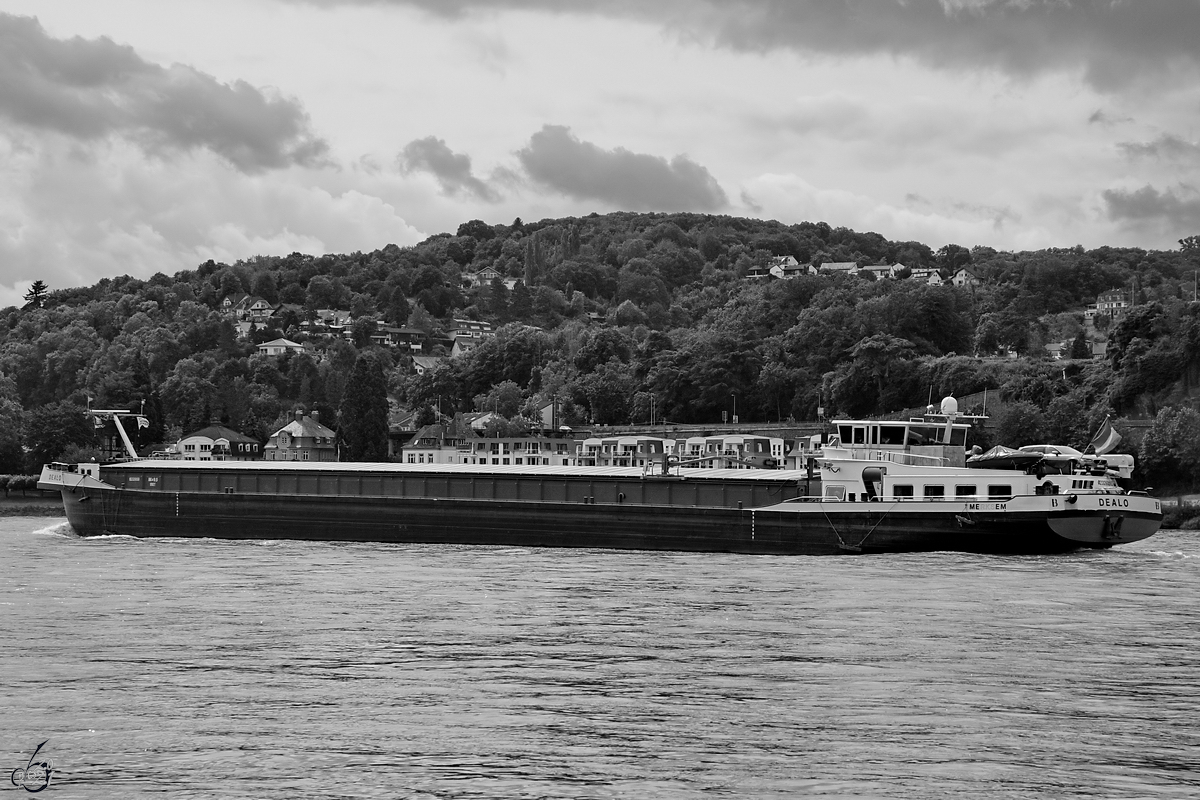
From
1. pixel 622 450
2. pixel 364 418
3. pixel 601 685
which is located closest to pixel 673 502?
pixel 601 685

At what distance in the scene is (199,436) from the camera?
10962 centimetres

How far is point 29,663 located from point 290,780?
9145 millimetres

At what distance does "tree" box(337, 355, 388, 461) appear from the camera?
10038 cm

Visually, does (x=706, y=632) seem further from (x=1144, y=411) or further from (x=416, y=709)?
(x=1144, y=411)

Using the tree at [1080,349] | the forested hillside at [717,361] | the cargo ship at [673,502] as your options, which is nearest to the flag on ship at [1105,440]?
the cargo ship at [673,502]

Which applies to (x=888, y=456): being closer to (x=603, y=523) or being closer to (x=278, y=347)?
(x=603, y=523)

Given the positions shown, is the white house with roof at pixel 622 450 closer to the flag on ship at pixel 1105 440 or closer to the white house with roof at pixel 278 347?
the flag on ship at pixel 1105 440

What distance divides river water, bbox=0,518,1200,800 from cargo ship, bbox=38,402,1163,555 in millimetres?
6938

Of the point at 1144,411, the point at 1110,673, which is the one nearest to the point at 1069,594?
the point at 1110,673

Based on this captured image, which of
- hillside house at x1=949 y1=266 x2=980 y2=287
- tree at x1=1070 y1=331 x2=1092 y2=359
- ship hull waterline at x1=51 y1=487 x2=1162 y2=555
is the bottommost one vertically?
ship hull waterline at x1=51 y1=487 x2=1162 y2=555

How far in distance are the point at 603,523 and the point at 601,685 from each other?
92.7 ft

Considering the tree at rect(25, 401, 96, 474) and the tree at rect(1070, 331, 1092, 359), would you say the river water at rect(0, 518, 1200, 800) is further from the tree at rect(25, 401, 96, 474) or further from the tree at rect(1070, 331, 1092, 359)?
the tree at rect(1070, 331, 1092, 359)

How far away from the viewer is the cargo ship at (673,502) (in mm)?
43406

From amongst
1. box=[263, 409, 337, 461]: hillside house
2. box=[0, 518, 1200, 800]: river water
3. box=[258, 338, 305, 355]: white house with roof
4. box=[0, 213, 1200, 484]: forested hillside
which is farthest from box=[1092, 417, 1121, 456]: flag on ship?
box=[258, 338, 305, 355]: white house with roof
